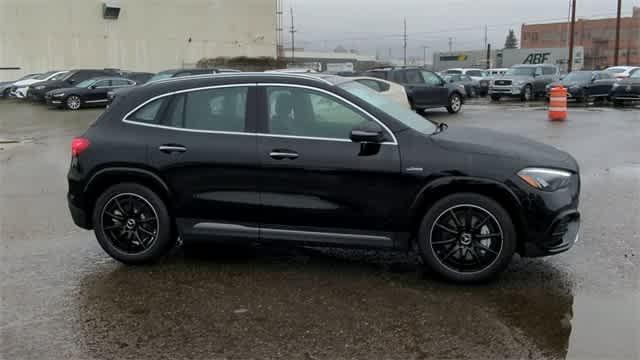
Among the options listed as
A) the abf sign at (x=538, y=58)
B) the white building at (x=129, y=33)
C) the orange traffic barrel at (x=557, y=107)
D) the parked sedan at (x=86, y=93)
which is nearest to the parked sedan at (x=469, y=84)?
the orange traffic barrel at (x=557, y=107)

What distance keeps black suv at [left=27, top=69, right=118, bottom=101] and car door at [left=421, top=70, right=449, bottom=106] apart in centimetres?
1652

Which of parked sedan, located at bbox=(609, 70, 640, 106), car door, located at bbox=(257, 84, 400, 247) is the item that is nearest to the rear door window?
car door, located at bbox=(257, 84, 400, 247)

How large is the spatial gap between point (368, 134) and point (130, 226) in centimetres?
229

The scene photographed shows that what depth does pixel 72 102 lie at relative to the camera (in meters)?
26.5

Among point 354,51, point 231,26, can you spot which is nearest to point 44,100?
point 231,26

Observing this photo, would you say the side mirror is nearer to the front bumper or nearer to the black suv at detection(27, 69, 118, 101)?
the front bumper

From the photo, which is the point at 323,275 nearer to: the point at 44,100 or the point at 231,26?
the point at 44,100

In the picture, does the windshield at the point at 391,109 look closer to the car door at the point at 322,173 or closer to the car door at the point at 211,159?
the car door at the point at 322,173

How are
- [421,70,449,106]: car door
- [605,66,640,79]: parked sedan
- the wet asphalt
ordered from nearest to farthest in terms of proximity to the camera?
the wet asphalt → [421,70,449,106]: car door → [605,66,640,79]: parked sedan

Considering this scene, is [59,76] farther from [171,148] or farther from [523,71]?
[171,148]

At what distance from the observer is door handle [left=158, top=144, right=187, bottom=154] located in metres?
5.38

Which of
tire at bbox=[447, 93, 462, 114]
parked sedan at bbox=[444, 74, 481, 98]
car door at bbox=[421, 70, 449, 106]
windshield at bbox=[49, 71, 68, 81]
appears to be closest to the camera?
car door at bbox=[421, 70, 449, 106]

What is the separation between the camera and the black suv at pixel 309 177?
194 inches

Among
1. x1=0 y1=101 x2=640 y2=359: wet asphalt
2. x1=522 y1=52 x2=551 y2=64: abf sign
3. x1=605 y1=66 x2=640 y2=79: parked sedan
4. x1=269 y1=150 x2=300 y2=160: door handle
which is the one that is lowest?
x1=0 y1=101 x2=640 y2=359: wet asphalt
